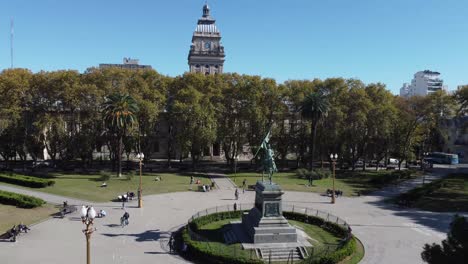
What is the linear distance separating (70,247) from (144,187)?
24.2m

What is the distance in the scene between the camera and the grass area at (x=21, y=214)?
34.3 meters

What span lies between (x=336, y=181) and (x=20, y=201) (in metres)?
41.0

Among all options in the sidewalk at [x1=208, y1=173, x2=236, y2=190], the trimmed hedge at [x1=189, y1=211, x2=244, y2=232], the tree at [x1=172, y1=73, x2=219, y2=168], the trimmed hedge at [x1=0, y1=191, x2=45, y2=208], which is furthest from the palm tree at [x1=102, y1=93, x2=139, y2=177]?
the trimmed hedge at [x1=189, y1=211, x2=244, y2=232]

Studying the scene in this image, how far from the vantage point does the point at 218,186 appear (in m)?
55.3

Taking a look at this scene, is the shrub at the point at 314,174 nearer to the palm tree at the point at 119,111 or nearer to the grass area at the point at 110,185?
the grass area at the point at 110,185

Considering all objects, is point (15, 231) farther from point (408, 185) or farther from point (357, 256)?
point (408, 185)

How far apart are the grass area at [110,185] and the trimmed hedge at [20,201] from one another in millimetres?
6268

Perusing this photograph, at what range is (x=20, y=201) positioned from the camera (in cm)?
3897

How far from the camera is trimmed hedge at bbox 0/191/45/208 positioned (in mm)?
38906

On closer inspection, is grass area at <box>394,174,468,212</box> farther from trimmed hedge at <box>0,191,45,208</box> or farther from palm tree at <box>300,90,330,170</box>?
trimmed hedge at <box>0,191,45,208</box>

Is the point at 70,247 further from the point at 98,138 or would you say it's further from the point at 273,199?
the point at 98,138

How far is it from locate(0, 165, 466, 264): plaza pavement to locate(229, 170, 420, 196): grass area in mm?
4752

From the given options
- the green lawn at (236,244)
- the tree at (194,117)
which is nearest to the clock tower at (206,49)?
the tree at (194,117)

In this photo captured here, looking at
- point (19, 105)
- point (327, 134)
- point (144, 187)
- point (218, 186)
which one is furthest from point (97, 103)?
point (327, 134)
